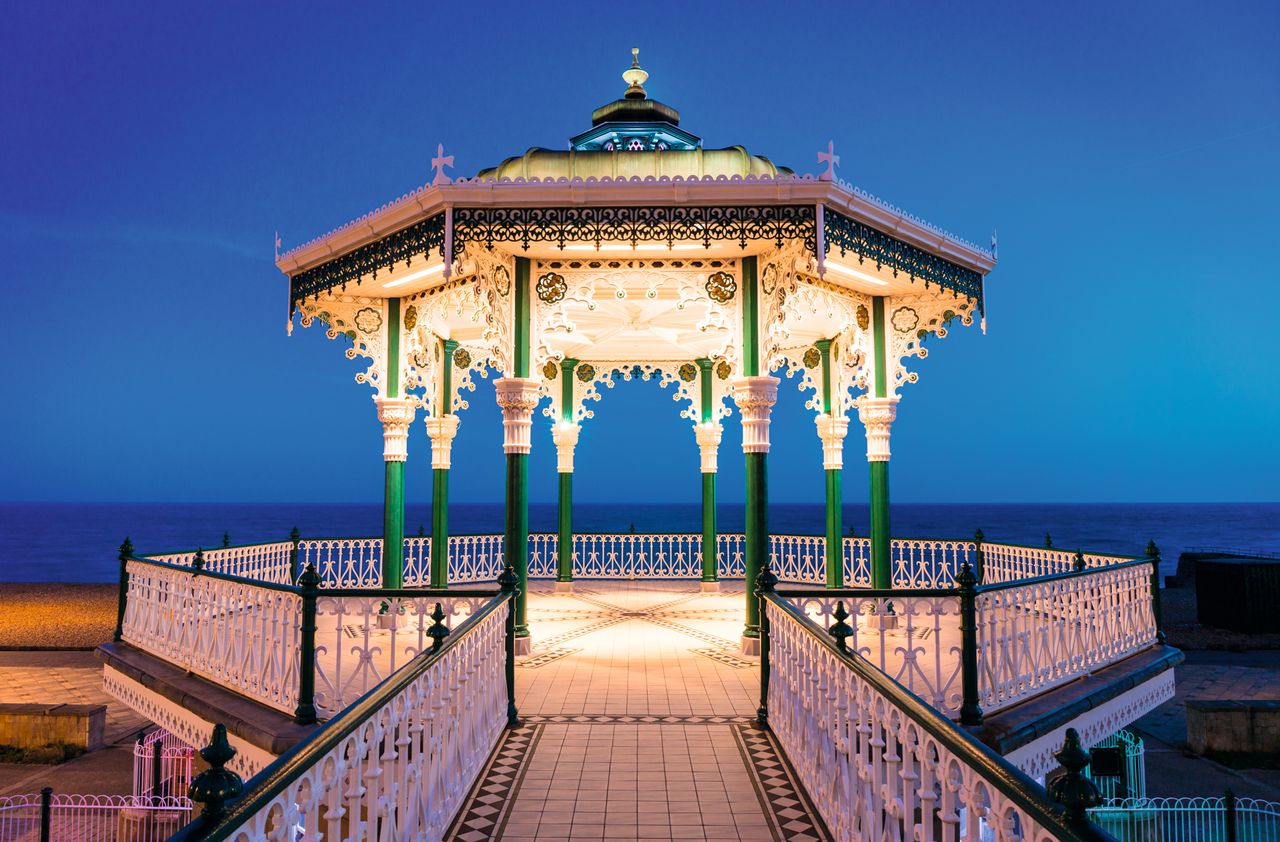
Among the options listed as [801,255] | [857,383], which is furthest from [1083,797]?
[857,383]

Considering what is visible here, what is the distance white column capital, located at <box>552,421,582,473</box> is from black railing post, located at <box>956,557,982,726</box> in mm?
9133

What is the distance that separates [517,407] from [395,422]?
305 cm

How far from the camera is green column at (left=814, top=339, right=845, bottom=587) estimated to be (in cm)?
1187

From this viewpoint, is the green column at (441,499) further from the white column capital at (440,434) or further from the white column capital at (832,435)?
the white column capital at (832,435)

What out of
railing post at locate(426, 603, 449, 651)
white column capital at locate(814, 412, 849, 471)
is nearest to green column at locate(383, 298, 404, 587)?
white column capital at locate(814, 412, 849, 471)

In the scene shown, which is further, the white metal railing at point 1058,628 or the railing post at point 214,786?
the white metal railing at point 1058,628

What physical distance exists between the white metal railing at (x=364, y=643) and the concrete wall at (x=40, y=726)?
318 centimetres

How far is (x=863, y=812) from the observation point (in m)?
3.67

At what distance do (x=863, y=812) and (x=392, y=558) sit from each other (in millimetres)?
8222

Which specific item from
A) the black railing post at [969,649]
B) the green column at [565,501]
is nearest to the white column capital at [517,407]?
the black railing post at [969,649]

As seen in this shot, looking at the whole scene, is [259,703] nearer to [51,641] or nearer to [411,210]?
[411,210]

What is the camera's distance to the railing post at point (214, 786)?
5.98 ft

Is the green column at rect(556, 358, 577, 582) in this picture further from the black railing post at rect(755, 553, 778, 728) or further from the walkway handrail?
the black railing post at rect(755, 553, 778, 728)

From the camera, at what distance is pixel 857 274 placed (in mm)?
9297
